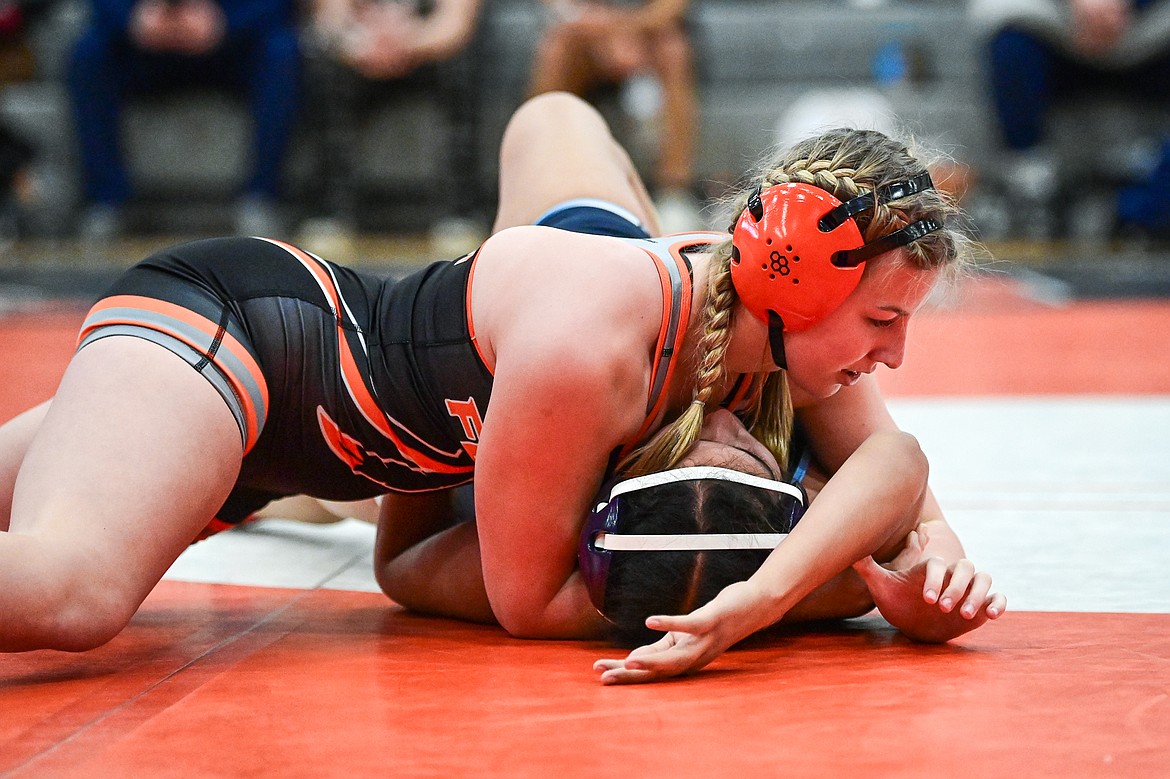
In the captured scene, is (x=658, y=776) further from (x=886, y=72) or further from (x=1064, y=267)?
(x=886, y=72)

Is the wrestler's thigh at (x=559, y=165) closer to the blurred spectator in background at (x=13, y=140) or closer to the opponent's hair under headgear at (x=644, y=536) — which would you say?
the opponent's hair under headgear at (x=644, y=536)

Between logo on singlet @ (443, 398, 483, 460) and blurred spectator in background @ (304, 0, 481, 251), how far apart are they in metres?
6.06

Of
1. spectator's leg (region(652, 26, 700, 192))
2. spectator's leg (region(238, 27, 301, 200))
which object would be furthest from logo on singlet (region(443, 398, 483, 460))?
spectator's leg (region(238, 27, 301, 200))

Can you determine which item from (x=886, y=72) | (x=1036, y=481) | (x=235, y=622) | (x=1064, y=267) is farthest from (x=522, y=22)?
(x=235, y=622)

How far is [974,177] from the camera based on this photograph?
827 centimetres

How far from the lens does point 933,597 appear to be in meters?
1.83

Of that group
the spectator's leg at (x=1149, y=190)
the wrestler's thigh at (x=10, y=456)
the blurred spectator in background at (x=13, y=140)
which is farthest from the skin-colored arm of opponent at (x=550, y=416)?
the blurred spectator in background at (x=13, y=140)

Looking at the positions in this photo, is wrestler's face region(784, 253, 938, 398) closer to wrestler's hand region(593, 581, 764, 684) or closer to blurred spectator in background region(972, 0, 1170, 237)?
wrestler's hand region(593, 581, 764, 684)

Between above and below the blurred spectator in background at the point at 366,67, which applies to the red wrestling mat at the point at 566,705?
below

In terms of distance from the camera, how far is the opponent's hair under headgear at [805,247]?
184 cm

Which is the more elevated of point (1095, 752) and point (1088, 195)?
point (1088, 195)

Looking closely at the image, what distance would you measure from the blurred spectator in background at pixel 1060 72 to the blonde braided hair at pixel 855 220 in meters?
5.99

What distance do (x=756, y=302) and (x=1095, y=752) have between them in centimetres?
74

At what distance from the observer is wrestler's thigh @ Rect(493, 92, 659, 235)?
2.86 metres
